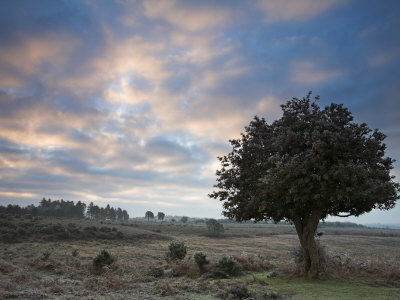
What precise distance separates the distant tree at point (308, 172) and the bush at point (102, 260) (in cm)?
1028

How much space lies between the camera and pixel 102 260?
2225 cm

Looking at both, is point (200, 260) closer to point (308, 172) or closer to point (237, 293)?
point (237, 293)

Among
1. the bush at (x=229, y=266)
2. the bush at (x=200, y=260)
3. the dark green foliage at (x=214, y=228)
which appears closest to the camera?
the bush at (x=229, y=266)

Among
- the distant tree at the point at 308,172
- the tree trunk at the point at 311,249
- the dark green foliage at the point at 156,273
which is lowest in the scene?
the dark green foliage at the point at 156,273

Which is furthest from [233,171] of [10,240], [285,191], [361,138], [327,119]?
[10,240]

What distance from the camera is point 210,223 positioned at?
4053 inches

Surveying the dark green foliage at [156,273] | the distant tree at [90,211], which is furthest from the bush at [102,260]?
the distant tree at [90,211]

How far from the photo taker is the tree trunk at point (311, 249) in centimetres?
1708

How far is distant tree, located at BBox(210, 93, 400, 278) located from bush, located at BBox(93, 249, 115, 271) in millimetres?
10276

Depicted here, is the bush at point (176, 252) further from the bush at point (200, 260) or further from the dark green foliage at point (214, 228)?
the dark green foliage at point (214, 228)

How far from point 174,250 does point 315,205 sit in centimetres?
1365

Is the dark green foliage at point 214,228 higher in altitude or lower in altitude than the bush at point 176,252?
lower

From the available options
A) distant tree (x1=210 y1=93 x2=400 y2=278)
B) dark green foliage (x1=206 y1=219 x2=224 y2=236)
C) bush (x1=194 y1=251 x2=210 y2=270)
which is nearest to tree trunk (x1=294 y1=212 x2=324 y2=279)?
distant tree (x1=210 y1=93 x2=400 y2=278)

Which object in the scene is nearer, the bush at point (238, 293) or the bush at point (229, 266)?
the bush at point (238, 293)
